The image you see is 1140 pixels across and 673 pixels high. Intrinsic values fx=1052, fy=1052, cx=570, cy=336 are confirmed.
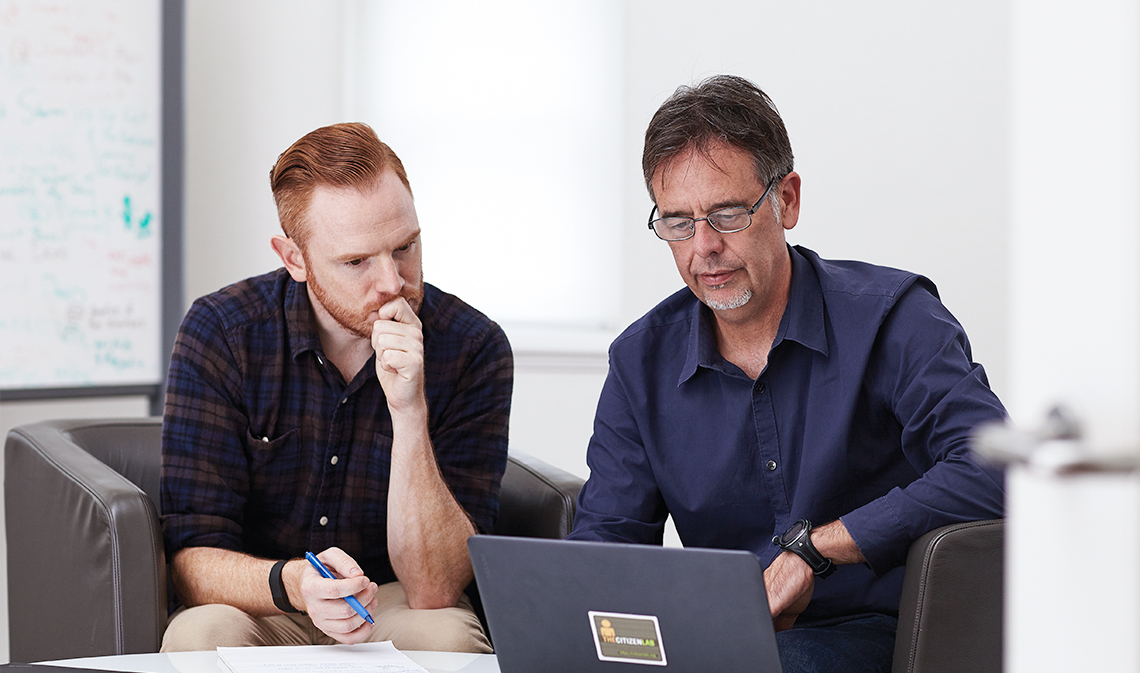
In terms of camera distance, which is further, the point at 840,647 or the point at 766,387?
the point at 766,387

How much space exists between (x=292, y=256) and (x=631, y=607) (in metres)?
0.95

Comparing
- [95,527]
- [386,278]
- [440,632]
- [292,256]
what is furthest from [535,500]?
[95,527]

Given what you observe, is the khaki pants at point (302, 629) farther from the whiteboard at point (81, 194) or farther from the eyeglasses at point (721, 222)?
the whiteboard at point (81, 194)

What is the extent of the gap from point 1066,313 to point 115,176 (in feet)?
8.66

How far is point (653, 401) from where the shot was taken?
1603mm

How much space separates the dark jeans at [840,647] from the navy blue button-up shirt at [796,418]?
5 centimetres

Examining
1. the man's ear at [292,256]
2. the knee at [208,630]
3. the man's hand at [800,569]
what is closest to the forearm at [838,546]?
the man's hand at [800,569]

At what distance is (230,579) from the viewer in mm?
1497

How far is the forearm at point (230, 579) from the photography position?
145cm

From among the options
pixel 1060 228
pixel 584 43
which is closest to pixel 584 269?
pixel 584 43

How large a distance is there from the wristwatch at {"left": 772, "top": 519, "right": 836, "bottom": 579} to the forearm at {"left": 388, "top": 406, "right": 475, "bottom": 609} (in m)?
0.53

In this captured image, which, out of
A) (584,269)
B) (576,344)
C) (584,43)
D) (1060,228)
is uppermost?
(584,43)

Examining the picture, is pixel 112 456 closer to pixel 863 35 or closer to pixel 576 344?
pixel 576 344

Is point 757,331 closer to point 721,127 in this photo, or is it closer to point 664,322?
point 664,322
